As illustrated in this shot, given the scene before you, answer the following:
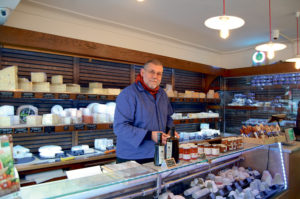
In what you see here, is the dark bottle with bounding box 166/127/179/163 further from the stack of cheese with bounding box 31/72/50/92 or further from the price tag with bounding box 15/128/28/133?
the stack of cheese with bounding box 31/72/50/92

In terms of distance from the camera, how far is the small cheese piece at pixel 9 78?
9.01 feet

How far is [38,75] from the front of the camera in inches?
119

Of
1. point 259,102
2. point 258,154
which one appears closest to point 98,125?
point 258,154

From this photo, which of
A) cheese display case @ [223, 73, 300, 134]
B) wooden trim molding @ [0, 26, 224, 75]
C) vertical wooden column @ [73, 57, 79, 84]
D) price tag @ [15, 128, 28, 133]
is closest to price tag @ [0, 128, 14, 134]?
price tag @ [15, 128, 28, 133]

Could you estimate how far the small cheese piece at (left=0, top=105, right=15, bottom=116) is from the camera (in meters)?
2.79

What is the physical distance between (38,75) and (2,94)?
49 centimetres

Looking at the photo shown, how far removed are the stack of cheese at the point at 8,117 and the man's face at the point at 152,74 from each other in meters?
1.77

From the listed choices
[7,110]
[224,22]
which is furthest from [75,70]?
[224,22]

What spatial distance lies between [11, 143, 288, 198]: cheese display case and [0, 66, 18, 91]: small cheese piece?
6.31ft

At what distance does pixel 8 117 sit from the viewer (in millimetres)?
2727

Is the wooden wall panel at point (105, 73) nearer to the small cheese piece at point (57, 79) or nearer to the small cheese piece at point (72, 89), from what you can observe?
the small cheese piece at point (72, 89)

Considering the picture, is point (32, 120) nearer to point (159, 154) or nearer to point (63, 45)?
point (63, 45)

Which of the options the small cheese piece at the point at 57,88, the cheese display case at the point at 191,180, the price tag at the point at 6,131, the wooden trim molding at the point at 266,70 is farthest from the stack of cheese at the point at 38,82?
the wooden trim molding at the point at 266,70

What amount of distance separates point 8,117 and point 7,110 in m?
0.17
